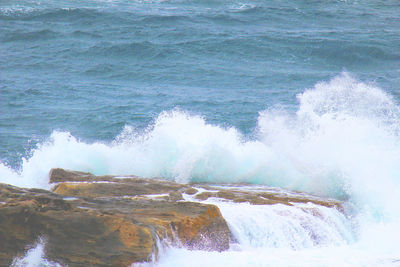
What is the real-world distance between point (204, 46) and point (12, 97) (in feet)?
32.0

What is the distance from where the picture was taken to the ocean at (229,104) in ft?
34.1

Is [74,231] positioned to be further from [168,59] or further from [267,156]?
[168,59]

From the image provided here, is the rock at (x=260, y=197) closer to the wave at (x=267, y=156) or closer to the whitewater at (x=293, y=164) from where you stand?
the whitewater at (x=293, y=164)

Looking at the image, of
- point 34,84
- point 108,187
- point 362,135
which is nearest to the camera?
point 108,187

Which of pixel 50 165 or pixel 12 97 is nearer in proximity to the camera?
pixel 50 165

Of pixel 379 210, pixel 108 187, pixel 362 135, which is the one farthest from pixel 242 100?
pixel 108 187

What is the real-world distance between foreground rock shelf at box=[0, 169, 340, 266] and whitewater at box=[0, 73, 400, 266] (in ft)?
3.49

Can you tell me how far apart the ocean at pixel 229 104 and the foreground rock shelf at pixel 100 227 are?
43 centimetres

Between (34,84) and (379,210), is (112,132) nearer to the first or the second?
(34,84)

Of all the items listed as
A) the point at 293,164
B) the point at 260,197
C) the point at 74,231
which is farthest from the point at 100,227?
the point at 293,164

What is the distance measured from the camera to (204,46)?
1033 inches

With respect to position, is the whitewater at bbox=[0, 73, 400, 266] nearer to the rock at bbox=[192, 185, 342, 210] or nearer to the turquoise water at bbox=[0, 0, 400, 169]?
the rock at bbox=[192, 185, 342, 210]

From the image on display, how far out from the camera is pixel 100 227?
686 cm

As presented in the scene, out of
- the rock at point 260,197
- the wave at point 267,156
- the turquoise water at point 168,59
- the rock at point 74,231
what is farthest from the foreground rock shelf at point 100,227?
the turquoise water at point 168,59
